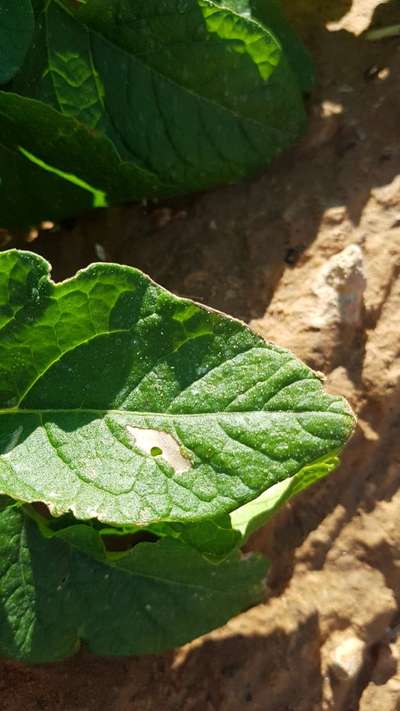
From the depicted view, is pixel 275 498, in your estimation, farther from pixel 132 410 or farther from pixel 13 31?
pixel 13 31

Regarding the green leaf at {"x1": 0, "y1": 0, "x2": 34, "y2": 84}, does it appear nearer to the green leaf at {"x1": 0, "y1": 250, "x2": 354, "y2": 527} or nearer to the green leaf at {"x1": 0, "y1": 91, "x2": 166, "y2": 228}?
the green leaf at {"x1": 0, "y1": 91, "x2": 166, "y2": 228}

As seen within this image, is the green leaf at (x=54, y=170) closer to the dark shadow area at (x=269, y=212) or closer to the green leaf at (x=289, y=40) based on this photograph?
the dark shadow area at (x=269, y=212)

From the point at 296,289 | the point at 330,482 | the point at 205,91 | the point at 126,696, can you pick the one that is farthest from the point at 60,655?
the point at 205,91

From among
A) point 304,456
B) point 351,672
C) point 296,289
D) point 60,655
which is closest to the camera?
point 304,456

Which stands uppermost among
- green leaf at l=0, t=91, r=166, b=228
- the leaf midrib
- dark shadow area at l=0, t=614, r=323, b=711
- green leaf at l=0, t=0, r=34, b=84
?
green leaf at l=0, t=0, r=34, b=84

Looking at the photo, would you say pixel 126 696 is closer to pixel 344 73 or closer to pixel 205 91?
pixel 205 91

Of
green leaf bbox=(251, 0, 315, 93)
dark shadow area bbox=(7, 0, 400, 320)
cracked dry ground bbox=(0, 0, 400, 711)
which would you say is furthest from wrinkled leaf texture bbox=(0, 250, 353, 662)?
green leaf bbox=(251, 0, 315, 93)

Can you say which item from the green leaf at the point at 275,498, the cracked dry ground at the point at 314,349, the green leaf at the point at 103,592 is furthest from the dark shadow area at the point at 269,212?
the green leaf at the point at 103,592
